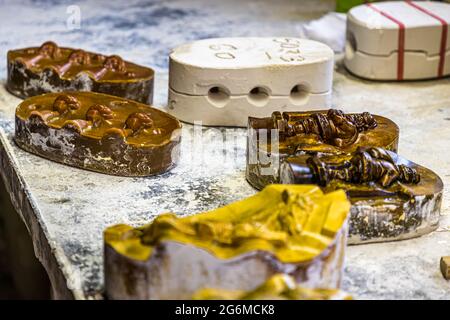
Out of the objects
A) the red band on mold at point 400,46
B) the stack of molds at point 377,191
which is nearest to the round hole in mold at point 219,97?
the stack of molds at point 377,191

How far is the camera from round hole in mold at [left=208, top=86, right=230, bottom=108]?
3.01 metres

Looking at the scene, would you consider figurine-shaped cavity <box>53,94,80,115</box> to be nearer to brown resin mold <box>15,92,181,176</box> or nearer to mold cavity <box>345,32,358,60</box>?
brown resin mold <box>15,92,181,176</box>

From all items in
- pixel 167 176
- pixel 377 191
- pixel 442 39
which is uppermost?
pixel 442 39

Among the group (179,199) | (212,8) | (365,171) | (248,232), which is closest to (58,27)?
(212,8)

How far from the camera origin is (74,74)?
313cm

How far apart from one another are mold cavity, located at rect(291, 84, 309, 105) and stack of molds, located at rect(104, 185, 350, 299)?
1124 millimetres

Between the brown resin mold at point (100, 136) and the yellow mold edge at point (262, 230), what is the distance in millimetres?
602

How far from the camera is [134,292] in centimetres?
190

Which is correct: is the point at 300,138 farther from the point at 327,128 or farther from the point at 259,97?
the point at 259,97

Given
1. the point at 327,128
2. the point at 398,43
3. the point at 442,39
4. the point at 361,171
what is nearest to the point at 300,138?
the point at 327,128

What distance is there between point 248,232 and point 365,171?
53 centimetres

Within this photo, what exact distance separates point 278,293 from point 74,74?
1.59 metres

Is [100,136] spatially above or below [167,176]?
above
